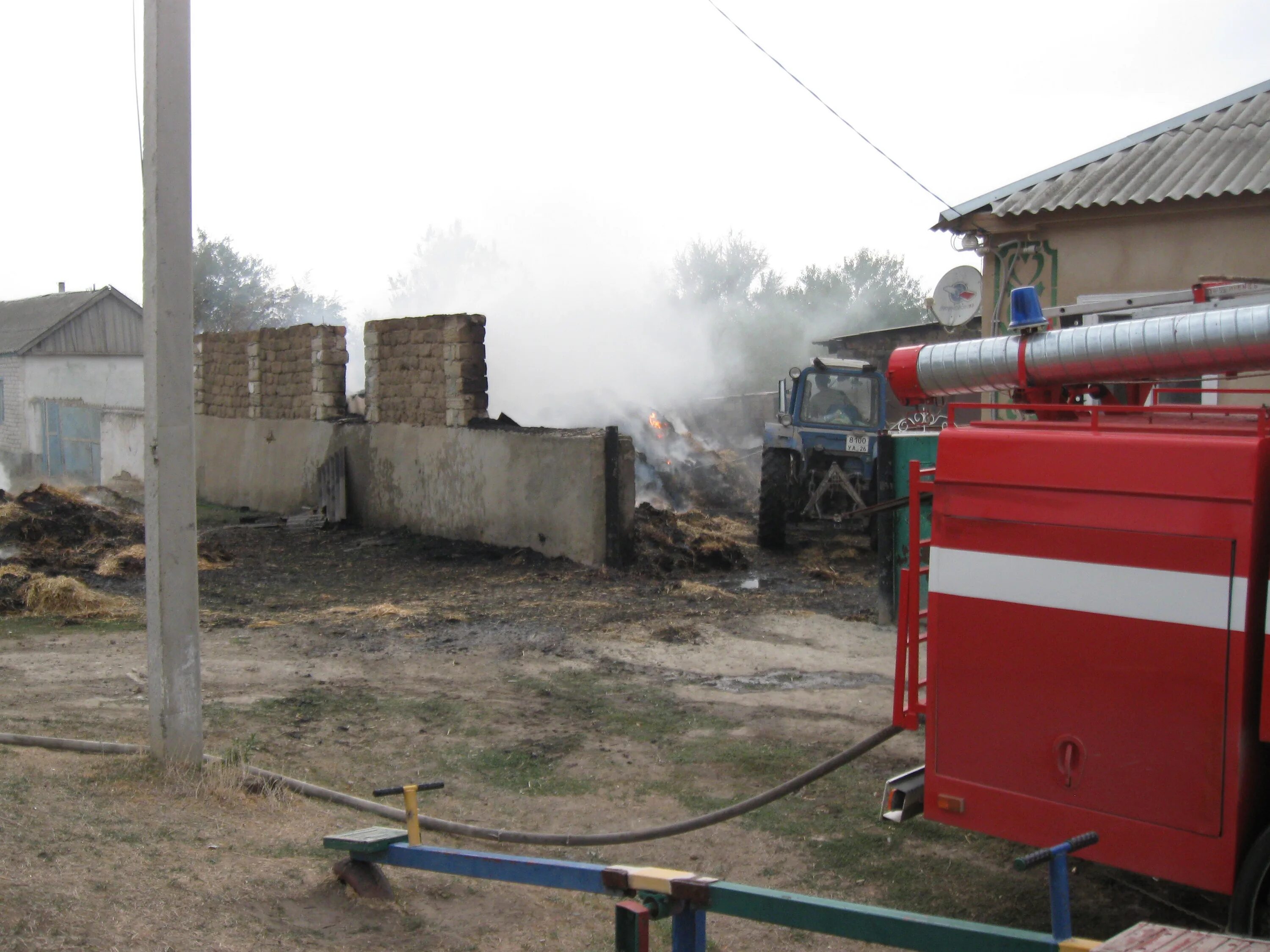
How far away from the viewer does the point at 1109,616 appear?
3428 mm

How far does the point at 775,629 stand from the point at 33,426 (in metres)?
29.7

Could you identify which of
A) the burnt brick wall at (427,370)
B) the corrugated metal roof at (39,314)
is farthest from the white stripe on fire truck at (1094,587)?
the corrugated metal roof at (39,314)

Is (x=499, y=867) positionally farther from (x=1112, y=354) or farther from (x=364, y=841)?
(x=1112, y=354)

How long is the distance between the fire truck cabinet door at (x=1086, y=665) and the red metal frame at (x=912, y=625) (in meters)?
0.16

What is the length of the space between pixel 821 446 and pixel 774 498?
3.44 ft

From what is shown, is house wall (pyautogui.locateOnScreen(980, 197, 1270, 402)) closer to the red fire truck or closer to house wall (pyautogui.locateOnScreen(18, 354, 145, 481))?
the red fire truck

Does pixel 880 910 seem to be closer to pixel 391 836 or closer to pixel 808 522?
pixel 391 836

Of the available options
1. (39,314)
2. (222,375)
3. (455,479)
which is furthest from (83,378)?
(455,479)

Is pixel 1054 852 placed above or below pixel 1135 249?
below

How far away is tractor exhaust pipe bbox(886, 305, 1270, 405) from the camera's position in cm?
357

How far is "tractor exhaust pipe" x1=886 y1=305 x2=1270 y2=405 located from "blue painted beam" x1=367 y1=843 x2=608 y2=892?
97.1 inches

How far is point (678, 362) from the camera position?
1328 inches

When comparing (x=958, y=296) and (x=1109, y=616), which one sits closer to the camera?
(x=1109, y=616)

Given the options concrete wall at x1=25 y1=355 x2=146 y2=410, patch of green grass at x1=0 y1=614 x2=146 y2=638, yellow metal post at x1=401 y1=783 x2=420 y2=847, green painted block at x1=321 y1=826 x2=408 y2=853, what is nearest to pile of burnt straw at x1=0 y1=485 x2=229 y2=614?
patch of green grass at x1=0 y1=614 x2=146 y2=638
